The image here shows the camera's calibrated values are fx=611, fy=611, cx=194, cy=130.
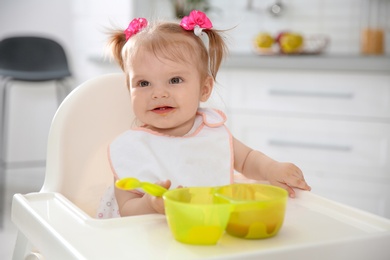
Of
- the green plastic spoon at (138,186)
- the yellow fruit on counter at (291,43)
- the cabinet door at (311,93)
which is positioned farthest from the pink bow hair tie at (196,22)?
the yellow fruit on counter at (291,43)

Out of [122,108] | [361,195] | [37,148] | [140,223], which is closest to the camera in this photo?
[140,223]

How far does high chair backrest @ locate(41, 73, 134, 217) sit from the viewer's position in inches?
51.8

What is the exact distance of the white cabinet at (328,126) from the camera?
264cm

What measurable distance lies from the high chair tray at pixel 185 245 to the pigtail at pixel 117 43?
46cm

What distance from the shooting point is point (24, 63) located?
378 cm

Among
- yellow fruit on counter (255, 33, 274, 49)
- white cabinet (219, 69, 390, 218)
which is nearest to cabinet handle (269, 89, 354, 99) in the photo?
white cabinet (219, 69, 390, 218)

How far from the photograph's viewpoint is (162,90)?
1212 mm

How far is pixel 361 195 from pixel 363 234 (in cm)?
190

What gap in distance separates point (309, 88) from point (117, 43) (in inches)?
61.6

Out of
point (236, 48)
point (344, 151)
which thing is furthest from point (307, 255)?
point (236, 48)

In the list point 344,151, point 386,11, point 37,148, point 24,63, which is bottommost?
point 37,148

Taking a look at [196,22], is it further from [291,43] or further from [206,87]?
[291,43]

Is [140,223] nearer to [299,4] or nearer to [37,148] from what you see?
[299,4]

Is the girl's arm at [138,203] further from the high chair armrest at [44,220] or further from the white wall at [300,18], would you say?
the white wall at [300,18]
